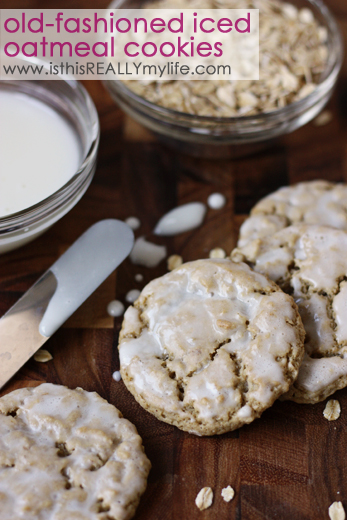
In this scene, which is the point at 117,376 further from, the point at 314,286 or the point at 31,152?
the point at 31,152

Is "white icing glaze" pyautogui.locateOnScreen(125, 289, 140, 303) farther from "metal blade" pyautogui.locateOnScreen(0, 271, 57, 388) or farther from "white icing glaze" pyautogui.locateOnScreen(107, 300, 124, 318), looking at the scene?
"metal blade" pyautogui.locateOnScreen(0, 271, 57, 388)

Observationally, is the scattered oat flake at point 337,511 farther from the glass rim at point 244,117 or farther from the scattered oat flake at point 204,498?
the glass rim at point 244,117

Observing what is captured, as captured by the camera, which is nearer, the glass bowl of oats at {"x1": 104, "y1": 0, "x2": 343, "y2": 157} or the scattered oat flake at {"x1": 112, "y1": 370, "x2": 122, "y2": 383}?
the scattered oat flake at {"x1": 112, "y1": 370, "x2": 122, "y2": 383}

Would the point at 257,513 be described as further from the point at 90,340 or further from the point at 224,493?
the point at 90,340

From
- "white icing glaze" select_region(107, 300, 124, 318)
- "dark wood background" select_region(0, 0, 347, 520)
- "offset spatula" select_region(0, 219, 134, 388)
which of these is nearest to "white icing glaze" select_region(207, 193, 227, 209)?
"dark wood background" select_region(0, 0, 347, 520)

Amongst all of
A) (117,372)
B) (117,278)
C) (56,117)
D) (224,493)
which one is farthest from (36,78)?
(224,493)
